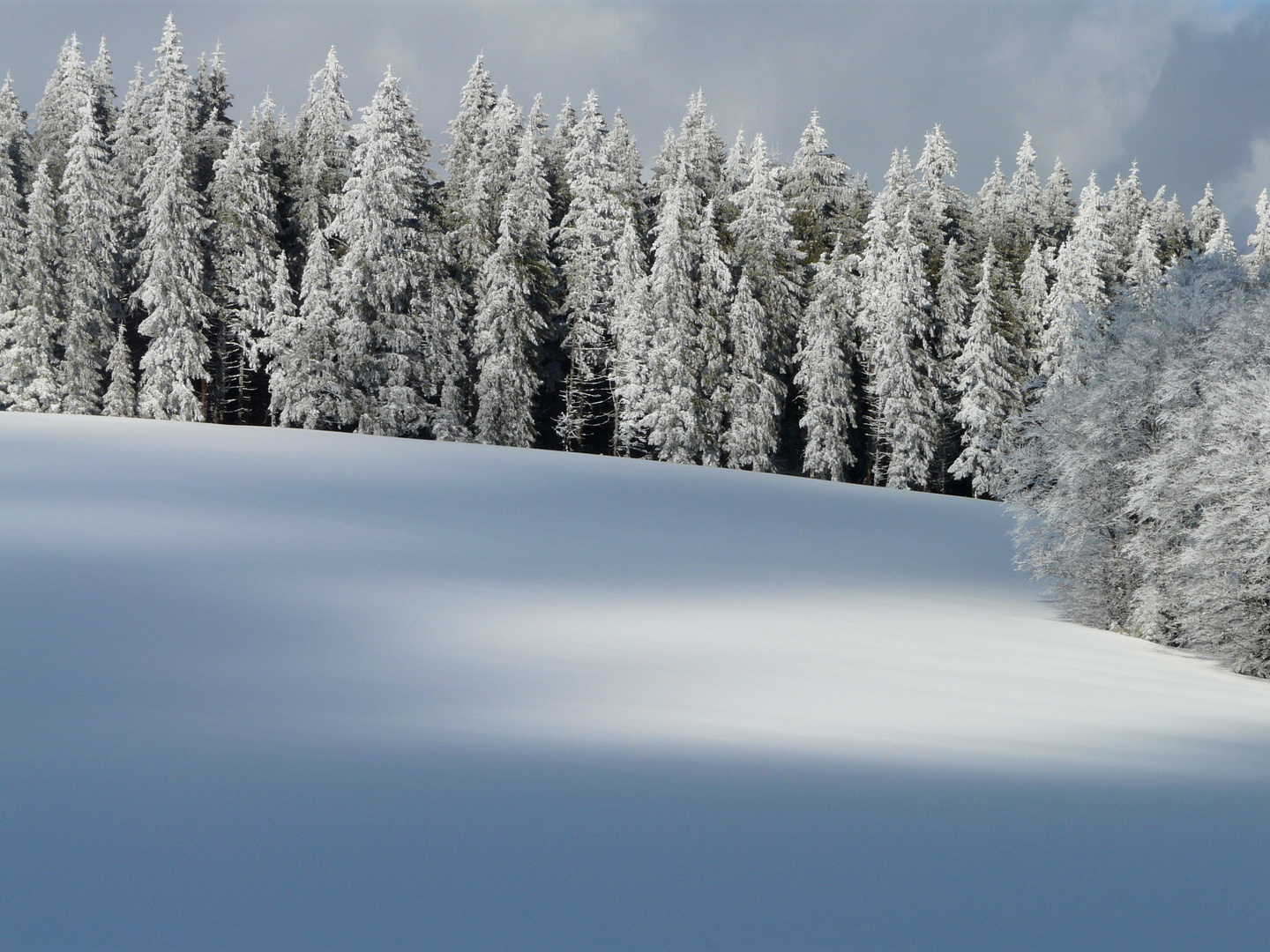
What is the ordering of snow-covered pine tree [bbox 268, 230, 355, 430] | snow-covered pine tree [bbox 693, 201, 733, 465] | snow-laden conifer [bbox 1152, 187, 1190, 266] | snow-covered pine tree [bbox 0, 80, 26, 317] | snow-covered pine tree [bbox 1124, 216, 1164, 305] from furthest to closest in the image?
snow-laden conifer [bbox 1152, 187, 1190, 266] → snow-covered pine tree [bbox 1124, 216, 1164, 305] → snow-covered pine tree [bbox 693, 201, 733, 465] → snow-covered pine tree [bbox 0, 80, 26, 317] → snow-covered pine tree [bbox 268, 230, 355, 430]

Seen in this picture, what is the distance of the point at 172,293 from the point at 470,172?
1450cm

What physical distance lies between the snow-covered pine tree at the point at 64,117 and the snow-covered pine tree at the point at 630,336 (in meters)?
25.7

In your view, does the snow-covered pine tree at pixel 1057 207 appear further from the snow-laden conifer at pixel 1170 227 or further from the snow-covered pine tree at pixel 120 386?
the snow-covered pine tree at pixel 120 386

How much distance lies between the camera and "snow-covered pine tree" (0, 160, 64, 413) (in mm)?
52094

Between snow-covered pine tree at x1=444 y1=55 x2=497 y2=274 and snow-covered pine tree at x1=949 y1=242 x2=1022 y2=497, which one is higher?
snow-covered pine tree at x1=444 y1=55 x2=497 y2=274

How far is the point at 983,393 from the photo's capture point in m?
57.0

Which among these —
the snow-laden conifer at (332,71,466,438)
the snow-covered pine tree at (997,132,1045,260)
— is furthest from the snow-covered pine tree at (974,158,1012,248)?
the snow-laden conifer at (332,71,466,438)

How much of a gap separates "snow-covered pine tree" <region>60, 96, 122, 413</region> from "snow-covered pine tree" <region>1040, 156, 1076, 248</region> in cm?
4805

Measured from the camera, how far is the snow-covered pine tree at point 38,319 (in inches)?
2051

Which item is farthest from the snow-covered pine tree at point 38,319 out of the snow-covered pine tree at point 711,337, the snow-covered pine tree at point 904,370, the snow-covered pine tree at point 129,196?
the snow-covered pine tree at point 904,370

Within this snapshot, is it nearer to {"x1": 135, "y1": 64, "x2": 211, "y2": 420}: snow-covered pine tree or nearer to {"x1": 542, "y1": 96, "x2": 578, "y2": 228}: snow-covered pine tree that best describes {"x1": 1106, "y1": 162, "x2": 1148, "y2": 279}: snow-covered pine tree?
{"x1": 542, "y1": 96, "x2": 578, "y2": 228}: snow-covered pine tree

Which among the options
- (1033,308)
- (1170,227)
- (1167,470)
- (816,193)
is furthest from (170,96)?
(1170,227)

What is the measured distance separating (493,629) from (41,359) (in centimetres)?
4284

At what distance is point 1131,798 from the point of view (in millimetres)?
9531
